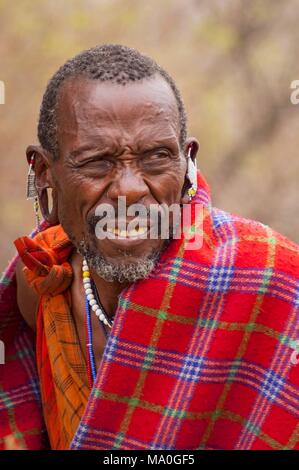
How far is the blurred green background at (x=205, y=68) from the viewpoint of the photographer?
6.75 m

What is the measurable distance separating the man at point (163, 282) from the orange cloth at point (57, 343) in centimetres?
20

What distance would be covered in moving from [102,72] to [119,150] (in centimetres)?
24

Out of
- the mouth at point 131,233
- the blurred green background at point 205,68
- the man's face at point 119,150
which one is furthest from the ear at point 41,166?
the blurred green background at point 205,68

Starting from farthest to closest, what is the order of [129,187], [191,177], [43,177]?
[43,177] < [191,177] < [129,187]

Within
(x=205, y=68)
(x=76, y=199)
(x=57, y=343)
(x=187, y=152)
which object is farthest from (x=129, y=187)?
(x=205, y=68)

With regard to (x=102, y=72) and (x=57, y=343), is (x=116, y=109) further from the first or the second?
(x=57, y=343)

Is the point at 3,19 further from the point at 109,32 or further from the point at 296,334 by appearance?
the point at 296,334

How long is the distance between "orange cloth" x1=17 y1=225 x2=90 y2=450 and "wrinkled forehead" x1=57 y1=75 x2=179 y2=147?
488 millimetres

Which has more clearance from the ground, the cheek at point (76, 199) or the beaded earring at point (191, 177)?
the beaded earring at point (191, 177)

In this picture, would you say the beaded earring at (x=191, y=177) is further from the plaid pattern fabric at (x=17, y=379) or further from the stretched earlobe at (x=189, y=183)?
the plaid pattern fabric at (x=17, y=379)

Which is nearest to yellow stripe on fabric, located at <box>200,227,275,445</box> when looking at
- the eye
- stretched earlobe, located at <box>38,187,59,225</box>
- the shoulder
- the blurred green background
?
the shoulder

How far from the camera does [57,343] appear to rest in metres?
2.90

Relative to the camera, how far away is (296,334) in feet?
8.26

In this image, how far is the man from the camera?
2.53 m
